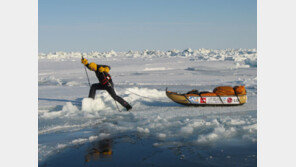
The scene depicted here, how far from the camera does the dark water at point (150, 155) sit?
393cm

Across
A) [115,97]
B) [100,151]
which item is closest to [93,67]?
[115,97]

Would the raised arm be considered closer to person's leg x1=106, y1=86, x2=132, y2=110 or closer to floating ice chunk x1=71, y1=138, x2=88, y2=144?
person's leg x1=106, y1=86, x2=132, y2=110

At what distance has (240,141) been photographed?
470cm

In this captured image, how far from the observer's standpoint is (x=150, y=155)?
4.21 metres

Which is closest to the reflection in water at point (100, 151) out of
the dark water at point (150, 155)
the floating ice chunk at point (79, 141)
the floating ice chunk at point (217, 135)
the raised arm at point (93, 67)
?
the dark water at point (150, 155)

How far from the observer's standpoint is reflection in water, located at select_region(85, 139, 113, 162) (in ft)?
13.7

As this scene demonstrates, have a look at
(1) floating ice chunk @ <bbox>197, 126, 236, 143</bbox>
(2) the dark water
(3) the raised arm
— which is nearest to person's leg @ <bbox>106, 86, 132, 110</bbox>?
(3) the raised arm

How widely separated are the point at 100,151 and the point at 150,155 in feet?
2.42

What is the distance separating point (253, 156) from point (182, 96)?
3249mm
